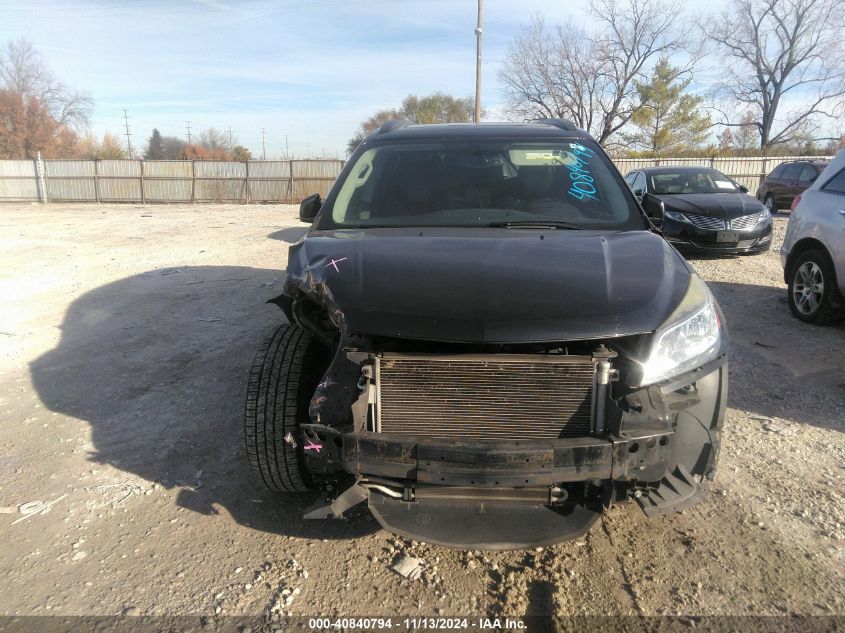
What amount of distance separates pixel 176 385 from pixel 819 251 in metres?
6.08

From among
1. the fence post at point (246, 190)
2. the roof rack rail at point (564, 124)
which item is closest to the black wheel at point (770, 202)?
the roof rack rail at point (564, 124)

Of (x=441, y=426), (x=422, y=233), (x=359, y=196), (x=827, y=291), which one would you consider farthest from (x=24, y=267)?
(x=827, y=291)

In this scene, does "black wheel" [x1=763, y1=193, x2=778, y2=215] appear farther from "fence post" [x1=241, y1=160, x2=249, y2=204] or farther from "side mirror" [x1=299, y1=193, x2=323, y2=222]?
"fence post" [x1=241, y1=160, x2=249, y2=204]

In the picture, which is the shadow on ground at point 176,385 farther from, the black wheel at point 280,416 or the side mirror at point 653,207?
the side mirror at point 653,207

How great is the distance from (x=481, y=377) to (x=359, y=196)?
1.78 m

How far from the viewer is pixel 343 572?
98.3 inches

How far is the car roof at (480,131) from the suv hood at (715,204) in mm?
6359

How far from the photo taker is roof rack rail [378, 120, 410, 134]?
415cm

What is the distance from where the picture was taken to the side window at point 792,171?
17.1 metres

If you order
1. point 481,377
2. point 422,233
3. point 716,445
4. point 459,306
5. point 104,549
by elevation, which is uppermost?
point 422,233

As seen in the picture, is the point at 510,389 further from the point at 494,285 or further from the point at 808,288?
the point at 808,288

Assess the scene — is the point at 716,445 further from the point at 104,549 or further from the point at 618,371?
the point at 104,549

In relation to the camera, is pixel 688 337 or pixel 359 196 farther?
pixel 359 196

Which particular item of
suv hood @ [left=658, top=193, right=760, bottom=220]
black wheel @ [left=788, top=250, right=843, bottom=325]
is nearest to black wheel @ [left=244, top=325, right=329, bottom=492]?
black wheel @ [left=788, top=250, right=843, bottom=325]
